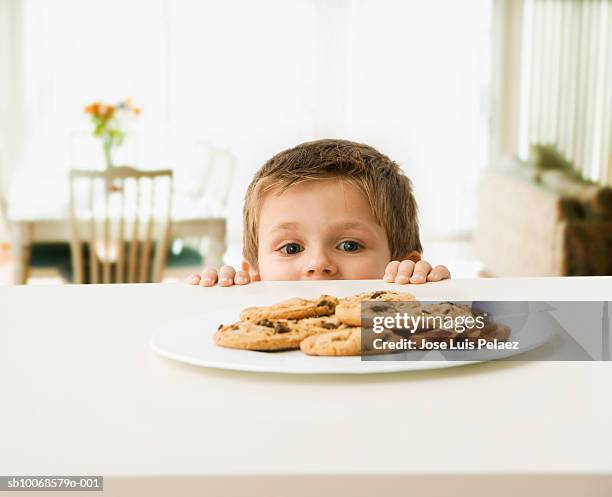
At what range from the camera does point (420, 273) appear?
998 mm

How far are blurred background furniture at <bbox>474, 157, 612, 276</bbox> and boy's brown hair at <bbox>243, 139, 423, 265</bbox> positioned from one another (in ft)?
9.23

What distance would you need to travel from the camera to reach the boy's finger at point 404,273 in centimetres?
96

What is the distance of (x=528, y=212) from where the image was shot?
15.4ft

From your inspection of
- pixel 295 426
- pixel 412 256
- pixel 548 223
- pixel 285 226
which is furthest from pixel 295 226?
pixel 548 223

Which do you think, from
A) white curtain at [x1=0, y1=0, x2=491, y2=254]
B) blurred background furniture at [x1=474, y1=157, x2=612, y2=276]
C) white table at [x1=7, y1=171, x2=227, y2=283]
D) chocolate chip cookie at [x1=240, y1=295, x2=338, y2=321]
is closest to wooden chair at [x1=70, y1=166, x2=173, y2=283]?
white table at [x1=7, y1=171, x2=227, y2=283]

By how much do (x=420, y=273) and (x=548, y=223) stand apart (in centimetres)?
353

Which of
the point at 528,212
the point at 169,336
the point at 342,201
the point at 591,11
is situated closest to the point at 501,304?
the point at 169,336

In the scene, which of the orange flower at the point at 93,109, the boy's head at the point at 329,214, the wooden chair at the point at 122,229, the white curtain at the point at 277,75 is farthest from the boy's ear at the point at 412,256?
the white curtain at the point at 277,75

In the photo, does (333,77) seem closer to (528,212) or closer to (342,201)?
(528,212)

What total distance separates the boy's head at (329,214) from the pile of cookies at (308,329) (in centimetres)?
63

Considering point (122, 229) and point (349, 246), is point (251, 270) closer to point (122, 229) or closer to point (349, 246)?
point (349, 246)

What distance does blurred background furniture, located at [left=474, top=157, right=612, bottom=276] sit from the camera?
4168 millimetres

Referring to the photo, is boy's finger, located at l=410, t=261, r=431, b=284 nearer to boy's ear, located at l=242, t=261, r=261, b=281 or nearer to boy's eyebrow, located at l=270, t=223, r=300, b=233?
boy's eyebrow, located at l=270, t=223, r=300, b=233

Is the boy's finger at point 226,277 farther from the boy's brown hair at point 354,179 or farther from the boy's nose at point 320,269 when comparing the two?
the boy's brown hair at point 354,179
